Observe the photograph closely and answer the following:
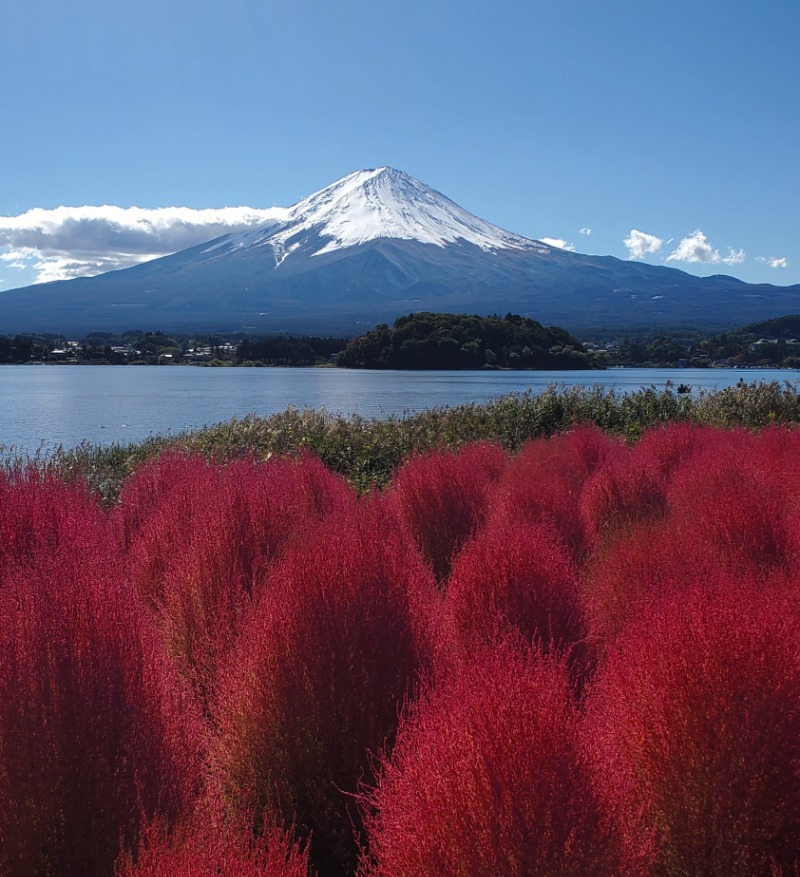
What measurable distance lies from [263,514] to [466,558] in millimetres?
2110

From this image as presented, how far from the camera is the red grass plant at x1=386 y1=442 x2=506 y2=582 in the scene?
9.07m

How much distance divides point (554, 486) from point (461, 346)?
223ft

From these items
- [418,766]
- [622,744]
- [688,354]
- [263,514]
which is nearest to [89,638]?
[418,766]

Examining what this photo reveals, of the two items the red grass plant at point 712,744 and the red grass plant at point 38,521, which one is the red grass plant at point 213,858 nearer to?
the red grass plant at point 712,744

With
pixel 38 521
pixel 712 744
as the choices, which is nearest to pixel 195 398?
pixel 38 521

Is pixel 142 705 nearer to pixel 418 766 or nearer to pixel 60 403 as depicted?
pixel 418 766

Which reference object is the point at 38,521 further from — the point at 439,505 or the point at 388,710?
the point at 439,505

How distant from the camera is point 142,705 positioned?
389 centimetres

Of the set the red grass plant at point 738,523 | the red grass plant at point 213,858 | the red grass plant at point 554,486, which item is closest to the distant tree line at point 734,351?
the red grass plant at point 554,486

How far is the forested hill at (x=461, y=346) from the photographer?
253 ft

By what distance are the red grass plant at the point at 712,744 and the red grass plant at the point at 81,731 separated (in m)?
1.86

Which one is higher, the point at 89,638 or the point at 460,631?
the point at 89,638

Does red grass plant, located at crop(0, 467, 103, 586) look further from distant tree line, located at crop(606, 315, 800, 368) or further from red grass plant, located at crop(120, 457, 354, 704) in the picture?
distant tree line, located at crop(606, 315, 800, 368)

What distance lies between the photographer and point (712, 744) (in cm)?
362
